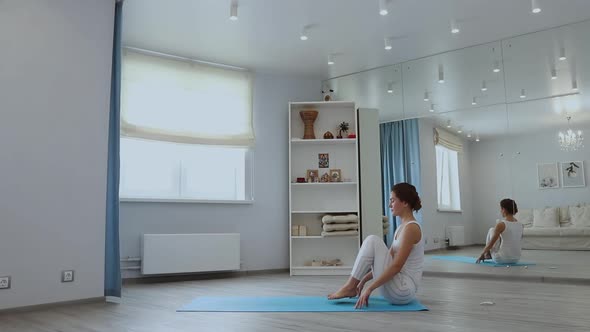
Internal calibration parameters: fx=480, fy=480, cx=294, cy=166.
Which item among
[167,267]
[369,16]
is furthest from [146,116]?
[369,16]

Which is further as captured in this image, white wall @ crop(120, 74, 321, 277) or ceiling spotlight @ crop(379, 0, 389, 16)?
white wall @ crop(120, 74, 321, 277)

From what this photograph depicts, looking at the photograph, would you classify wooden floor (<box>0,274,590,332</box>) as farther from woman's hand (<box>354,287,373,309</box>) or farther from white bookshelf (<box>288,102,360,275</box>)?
white bookshelf (<box>288,102,360,275</box>)

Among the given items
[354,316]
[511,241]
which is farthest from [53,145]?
[511,241]

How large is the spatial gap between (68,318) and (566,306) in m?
3.47

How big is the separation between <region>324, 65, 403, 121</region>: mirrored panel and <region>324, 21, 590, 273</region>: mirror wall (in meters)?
0.01

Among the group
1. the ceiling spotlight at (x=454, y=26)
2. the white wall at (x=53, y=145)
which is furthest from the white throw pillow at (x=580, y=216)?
the white wall at (x=53, y=145)

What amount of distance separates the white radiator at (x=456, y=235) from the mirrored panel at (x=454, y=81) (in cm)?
144

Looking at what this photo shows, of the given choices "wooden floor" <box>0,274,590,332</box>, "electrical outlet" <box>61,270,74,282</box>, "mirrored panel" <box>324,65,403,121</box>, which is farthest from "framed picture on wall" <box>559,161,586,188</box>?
"electrical outlet" <box>61,270,74,282</box>

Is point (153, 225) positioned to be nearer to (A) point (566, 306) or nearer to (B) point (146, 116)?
(B) point (146, 116)

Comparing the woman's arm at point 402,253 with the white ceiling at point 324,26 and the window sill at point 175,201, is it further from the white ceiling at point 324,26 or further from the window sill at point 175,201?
the window sill at point 175,201

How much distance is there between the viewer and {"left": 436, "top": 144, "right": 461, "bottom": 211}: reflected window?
5.81m

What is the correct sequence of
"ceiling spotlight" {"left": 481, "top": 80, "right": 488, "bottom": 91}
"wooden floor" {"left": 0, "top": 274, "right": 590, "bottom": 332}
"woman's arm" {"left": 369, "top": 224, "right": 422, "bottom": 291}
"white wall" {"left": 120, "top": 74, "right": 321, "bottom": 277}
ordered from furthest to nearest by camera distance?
"white wall" {"left": 120, "top": 74, "right": 321, "bottom": 277}
"ceiling spotlight" {"left": 481, "top": 80, "right": 488, "bottom": 91}
"woman's arm" {"left": 369, "top": 224, "right": 422, "bottom": 291}
"wooden floor" {"left": 0, "top": 274, "right": 590, "bottom": 332}

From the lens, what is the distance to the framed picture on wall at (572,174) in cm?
488

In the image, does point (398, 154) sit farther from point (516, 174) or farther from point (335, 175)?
point (516, 174)
